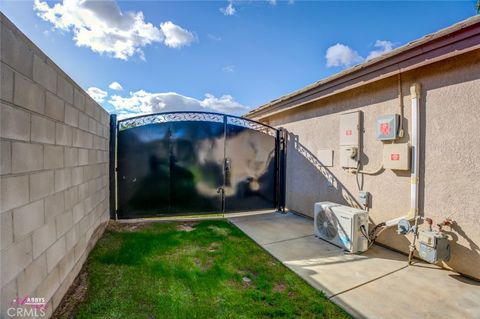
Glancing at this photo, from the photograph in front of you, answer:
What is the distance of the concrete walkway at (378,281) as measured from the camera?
2.26 meters

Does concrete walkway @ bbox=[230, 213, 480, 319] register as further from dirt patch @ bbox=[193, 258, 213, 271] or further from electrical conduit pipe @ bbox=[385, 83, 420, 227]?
dirt patch @ bbox=[193, 258, 213, 271]

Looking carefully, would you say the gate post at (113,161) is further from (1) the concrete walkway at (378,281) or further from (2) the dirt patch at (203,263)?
(1) the concrete walkway at (378,281)

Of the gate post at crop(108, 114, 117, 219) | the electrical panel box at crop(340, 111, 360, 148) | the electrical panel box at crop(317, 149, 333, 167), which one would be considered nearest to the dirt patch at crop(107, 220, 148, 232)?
the gate post at crop(108, 114, 117, 219)

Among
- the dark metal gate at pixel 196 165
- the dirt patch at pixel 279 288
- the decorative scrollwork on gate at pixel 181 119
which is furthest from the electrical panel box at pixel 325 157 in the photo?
the dirt patch at pixel 279 288

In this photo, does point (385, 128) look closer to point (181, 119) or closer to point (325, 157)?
point (325, 157)

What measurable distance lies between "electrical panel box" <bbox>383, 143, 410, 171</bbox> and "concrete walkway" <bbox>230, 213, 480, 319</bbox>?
54.9 inches

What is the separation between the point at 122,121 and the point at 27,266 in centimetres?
394

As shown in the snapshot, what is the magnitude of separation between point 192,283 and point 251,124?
4.32 metres

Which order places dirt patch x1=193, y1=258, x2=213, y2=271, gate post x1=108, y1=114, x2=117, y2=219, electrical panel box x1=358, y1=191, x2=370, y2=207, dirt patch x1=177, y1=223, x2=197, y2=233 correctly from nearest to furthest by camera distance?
dirt patch x1=193, y1=258, x2=213, y2=271 → electrical panel box x1=358, y1=191, x2=370, y2=207 → dirt patch x1=177, y1=223, x2=197, y2=233 → gate post x1=108, y1=114, x2=117, y2=219

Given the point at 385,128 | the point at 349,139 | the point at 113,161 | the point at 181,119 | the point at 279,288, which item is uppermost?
the point at 181,119

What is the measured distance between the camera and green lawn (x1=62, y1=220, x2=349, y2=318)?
2203 millimetres

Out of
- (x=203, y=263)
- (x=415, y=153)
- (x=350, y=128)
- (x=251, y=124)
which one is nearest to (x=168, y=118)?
(x=251, y=124)

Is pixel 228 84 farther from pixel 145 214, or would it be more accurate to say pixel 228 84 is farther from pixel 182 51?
pixel 145 214

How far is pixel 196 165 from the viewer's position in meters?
5.63
